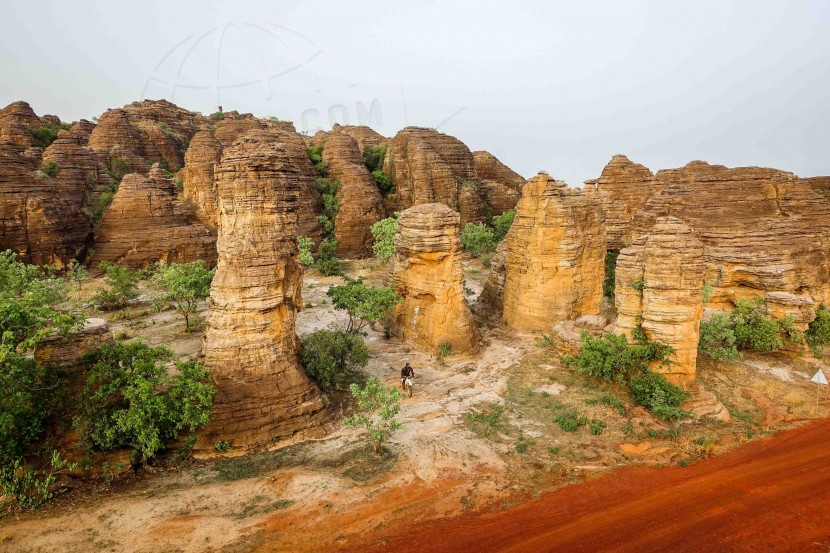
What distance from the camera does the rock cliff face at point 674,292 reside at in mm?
14500

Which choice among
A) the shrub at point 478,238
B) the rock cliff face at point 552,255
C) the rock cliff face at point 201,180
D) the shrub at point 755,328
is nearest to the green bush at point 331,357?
the rock cliff face at point 552,255

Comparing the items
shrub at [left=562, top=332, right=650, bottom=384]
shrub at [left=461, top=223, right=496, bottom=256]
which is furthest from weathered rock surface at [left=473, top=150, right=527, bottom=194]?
shrub at [left=562, top=332, right=650, bottom=384]

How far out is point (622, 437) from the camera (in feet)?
43.5

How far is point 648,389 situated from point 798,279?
13.8 metres

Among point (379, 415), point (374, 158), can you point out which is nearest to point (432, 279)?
point (379, 415)

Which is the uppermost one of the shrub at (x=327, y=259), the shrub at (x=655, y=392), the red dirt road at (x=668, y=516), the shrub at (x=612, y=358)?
the shrub at (x=327, y=259)

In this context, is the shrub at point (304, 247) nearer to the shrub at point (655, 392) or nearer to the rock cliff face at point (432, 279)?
the rock cliff face at point (432, 279)

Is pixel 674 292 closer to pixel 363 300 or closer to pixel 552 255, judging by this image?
pixel 552 255

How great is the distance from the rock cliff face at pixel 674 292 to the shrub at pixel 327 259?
71.0 feet

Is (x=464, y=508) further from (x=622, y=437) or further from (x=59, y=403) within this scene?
(x=59, y=403)

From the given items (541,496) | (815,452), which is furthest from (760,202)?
(541,496)

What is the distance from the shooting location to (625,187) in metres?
32.1

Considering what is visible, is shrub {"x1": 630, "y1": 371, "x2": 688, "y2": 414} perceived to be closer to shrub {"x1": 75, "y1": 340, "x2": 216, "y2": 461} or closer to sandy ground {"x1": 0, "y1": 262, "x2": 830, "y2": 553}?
sandy ground {"x1": 0, "y1": 262, "x2": 830, "y2": 553}

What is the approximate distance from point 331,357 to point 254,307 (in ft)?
10.4
